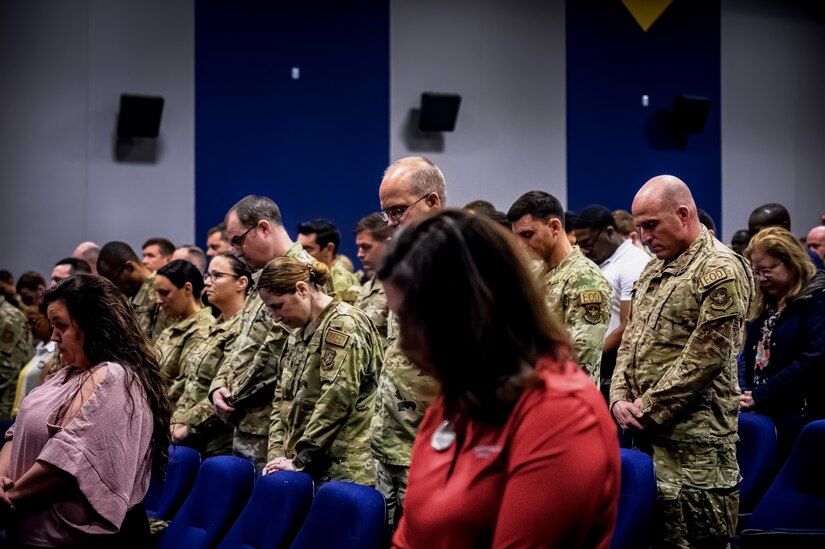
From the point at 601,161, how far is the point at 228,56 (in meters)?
3.14

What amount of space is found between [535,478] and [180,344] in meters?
3.33

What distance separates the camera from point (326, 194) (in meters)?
7.25

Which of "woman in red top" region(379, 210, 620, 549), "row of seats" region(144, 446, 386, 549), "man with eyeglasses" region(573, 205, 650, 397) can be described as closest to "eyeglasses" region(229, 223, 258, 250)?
"row of seats" region(144, 446, 386, 549)

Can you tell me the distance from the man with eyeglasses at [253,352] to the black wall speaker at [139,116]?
11.4 feet

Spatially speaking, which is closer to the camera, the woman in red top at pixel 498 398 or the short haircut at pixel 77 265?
the woman in red top at pixel 498 398

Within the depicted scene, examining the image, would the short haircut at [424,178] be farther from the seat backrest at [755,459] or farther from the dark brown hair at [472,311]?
the dark brown hair at [472,311]

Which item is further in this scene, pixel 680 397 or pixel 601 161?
pixel 601 161

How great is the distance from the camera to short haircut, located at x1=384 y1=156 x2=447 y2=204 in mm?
2559

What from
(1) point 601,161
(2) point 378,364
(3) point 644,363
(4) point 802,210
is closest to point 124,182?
(1) point 601,161

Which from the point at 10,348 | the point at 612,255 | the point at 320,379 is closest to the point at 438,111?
the point at 612,255

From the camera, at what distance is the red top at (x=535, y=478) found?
3.27 feet

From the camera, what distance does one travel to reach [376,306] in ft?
13.7

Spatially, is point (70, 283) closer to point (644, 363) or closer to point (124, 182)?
point (644, 363)

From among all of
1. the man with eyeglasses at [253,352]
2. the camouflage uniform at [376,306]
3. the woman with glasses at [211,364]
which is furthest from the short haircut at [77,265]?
the man with eyeglasses at [253,352]
